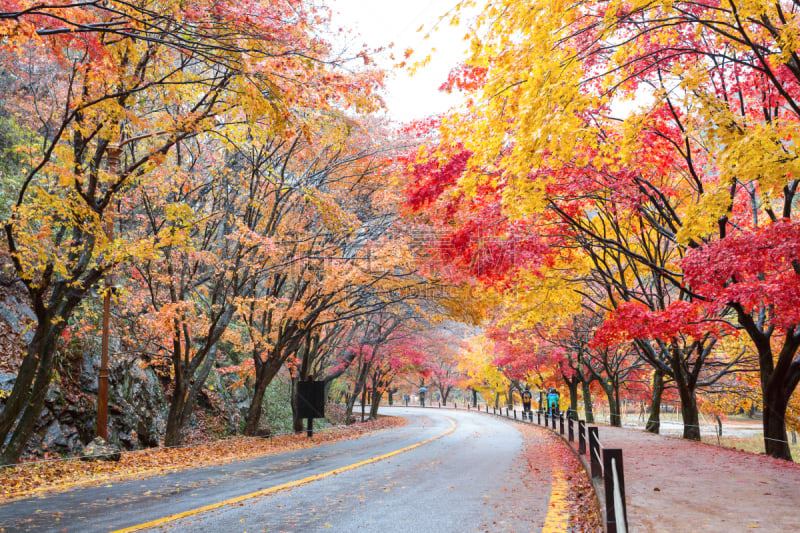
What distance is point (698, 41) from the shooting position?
963cm

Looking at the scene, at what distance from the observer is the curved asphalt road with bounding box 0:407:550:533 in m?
5.76

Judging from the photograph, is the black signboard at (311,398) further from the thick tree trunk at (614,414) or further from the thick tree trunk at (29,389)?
the thick tree trunk at (614,414)

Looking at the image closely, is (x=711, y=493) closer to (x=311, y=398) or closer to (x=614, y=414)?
(x=311, y=398)

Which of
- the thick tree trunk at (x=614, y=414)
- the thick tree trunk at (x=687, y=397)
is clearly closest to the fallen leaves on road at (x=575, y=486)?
the thick tree trunk at (x=687, y=397)

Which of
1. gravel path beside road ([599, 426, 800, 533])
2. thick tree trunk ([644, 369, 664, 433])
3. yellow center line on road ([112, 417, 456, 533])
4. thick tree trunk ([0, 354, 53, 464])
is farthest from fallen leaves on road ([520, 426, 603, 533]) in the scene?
thick tree trunk ([0, 354, 53, 464])

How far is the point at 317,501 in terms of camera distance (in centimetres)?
699

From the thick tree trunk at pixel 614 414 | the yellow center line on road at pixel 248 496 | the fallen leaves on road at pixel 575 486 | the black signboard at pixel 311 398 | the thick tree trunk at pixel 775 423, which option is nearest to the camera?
the yellow center line on road at pixel 248 496

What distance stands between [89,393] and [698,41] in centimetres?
1746

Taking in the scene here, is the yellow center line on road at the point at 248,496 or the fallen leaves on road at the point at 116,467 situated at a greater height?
the yellow center line on road at the point at 248,496

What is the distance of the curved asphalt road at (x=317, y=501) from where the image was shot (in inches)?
227

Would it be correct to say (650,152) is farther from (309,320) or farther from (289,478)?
(309,320)

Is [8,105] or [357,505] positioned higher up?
[8,105]

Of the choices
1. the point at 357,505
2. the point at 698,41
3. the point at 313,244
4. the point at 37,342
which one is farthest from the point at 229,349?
the point at 698,41

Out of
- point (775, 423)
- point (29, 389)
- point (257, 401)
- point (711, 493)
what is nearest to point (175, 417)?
point (257, 401)
